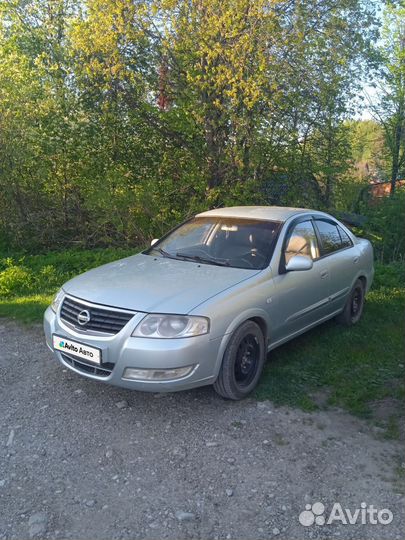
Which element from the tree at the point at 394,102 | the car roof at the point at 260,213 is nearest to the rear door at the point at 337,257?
the car roof at the point at 260,213

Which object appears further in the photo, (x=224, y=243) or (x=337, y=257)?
(x=337, y=257)

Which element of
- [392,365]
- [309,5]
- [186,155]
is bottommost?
[392,365]

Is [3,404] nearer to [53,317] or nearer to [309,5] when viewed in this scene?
[53,317]

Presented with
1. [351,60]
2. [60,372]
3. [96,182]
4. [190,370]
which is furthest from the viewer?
[96,182]

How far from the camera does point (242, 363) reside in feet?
12.8

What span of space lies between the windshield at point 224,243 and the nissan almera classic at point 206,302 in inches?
0.4

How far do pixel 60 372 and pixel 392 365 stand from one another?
321 centimetres

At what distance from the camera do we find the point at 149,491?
9.29 feet

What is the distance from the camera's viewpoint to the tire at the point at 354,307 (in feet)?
18.5

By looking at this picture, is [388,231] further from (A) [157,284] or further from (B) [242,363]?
(A) [157,284]

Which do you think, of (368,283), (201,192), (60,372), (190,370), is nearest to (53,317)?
(60,372)

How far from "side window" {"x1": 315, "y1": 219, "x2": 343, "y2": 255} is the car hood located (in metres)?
1.37

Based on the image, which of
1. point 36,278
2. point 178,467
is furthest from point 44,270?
point 178,467

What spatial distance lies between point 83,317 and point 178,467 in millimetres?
1372
